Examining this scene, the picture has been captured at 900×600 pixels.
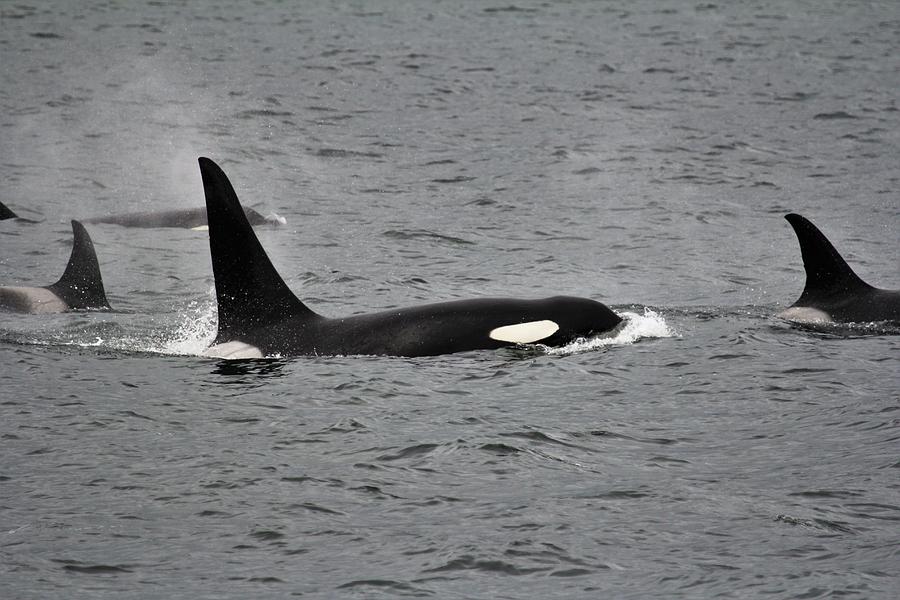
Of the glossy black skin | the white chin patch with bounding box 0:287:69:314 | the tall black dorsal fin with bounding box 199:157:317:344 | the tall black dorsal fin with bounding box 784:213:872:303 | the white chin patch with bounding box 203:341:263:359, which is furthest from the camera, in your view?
the white chin patch with bounding box 0:287:69:314

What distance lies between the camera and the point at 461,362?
493 inches

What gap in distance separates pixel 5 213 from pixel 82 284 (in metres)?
6.94

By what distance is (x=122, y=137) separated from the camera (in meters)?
30.8

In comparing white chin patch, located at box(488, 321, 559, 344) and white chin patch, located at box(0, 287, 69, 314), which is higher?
white chin patch, located at box(0, 287, 69, 314)

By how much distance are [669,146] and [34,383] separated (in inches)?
756

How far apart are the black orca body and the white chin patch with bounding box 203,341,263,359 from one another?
29.1 feet

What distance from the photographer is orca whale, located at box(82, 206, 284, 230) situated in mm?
21781

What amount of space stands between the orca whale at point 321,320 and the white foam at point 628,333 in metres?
0.10

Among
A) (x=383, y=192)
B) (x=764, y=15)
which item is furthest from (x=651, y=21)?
(x=383, y=192)

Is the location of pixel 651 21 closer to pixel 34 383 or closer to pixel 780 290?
pixel 780 290

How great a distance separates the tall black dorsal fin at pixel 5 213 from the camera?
72.3ft

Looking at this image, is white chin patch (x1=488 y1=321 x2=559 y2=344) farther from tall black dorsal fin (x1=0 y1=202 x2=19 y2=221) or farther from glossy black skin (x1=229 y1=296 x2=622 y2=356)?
tall black dorsal fin (x1=0 y1=202 x2=19 y2=221)

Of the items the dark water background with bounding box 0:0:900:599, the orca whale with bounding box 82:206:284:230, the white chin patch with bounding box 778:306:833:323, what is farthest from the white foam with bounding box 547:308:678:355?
the orca whale with bounding box 82:206:284:230

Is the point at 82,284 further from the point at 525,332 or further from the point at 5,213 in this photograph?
the point at 5,213
